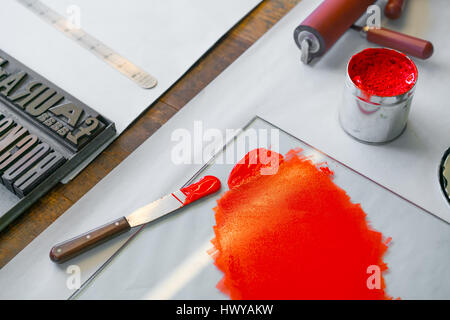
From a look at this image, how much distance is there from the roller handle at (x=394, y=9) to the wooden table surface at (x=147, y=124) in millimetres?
171

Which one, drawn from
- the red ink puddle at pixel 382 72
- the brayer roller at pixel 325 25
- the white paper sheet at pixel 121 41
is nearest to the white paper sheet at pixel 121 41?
the white paper sheet at pixel 121 41

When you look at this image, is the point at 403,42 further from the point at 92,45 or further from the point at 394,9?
the point at 92,45

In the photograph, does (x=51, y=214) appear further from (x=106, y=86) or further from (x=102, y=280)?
(x=106, y=86)

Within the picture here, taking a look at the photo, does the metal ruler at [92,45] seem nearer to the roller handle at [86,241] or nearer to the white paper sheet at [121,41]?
the white paper sheet at [121,41]

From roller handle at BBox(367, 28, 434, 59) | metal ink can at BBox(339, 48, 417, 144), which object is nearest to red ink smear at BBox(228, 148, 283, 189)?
metal ink can at BBox(339, 48, 417, 144)

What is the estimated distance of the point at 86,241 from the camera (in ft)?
2.26

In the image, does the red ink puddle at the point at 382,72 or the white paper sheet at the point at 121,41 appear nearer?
the red ink puddle at the point at 382,72

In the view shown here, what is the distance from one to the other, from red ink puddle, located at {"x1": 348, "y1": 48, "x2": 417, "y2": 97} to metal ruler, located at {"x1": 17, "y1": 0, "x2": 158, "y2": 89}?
0.34m

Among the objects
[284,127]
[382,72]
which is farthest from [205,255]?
[382,72]

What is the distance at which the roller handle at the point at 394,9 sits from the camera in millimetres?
915

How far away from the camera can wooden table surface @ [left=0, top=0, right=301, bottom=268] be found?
0.73 metres

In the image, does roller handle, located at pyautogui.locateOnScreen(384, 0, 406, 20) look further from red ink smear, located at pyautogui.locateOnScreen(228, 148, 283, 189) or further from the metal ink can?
red ink smear, located at pyautogui.locateOnScreen(228, 148, 283, 189)

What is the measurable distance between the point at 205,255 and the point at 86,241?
16 cm

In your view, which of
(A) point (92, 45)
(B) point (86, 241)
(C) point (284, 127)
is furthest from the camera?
(A) point (92, 45)
